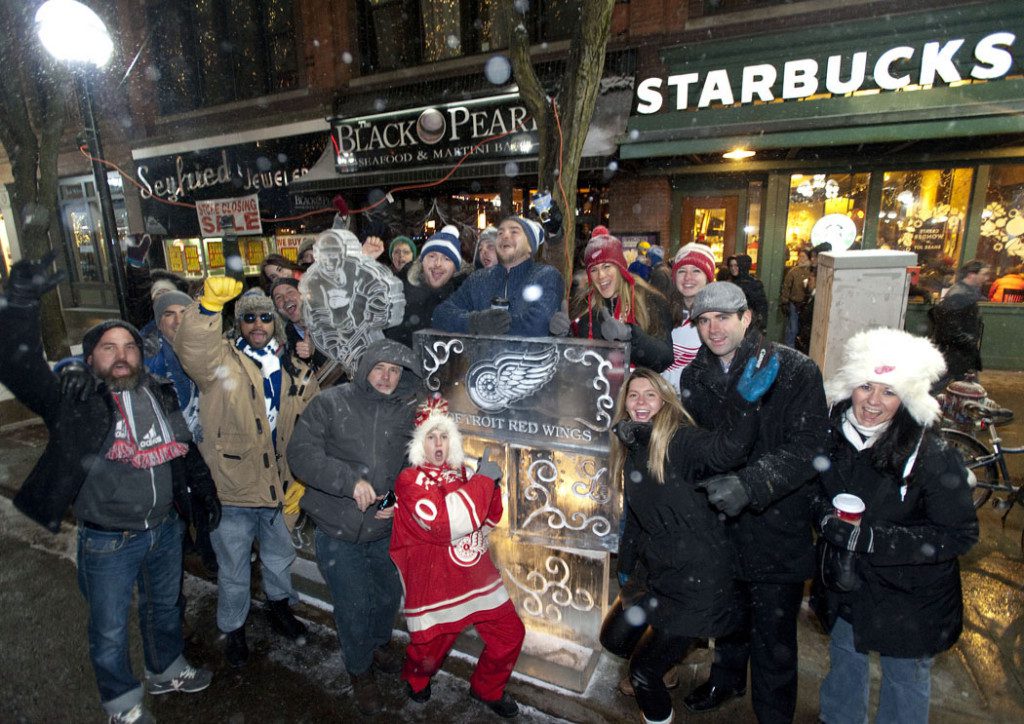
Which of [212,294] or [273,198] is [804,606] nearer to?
[212,294]

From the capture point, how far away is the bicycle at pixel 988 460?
4.59m

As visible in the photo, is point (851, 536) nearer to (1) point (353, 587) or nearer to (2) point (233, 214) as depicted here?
(1) point (353, 587)

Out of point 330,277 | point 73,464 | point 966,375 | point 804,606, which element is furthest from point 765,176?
point 73,464

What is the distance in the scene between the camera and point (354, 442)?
3.00 m

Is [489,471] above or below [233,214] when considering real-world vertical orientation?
below

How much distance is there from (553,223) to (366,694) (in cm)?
309

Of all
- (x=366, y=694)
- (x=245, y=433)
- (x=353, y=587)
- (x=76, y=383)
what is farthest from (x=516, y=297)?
(x=366, y=694)

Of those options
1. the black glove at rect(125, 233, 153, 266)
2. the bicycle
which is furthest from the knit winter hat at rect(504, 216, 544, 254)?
the black glove at rect(125, 233, 153, 266)

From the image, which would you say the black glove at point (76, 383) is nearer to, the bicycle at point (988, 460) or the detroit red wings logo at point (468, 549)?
the detroit red wings logo at point (468, 549)

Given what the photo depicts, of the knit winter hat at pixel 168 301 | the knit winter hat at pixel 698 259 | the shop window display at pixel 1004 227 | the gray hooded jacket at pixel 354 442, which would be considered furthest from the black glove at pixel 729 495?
the shop window display at pixel 1004 227

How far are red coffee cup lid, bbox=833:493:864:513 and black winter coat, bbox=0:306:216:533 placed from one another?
3360 mm

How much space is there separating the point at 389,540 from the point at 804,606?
285cm

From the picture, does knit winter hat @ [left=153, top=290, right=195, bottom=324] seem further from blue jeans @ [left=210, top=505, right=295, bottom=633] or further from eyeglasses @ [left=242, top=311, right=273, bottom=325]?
blue jeans @ [left=210, top=505, right=295, bottom=633]

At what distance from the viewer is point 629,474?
272cm
